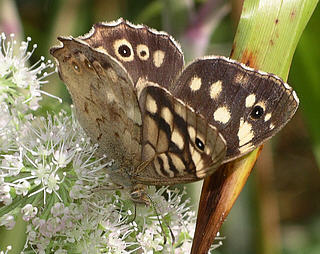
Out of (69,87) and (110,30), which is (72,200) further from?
(110,30)

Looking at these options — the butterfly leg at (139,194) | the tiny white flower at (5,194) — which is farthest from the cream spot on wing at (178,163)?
the tiny white flower at (5,194)

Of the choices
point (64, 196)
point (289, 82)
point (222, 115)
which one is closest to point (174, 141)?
point (222, 115)

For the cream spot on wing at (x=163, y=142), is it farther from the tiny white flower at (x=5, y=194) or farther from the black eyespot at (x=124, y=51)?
the tiny white flower at (x=5, y=194)

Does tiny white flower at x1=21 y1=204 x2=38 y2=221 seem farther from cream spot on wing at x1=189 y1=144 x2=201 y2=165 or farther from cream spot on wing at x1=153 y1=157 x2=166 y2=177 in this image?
cream spot on wing at x1=189 y1=144 x2=201 y2=165

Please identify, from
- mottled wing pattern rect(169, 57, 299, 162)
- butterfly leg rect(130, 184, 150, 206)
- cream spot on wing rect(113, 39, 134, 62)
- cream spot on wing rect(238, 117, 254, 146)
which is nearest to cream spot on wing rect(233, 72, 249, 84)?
mottled wing pattern rect(169, 57, 299, 162)

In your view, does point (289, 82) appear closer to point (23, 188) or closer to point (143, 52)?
point (143, 52)

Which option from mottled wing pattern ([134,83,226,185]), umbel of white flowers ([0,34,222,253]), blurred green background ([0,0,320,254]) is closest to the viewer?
mottled wing pattern ([134,83,226,185])
